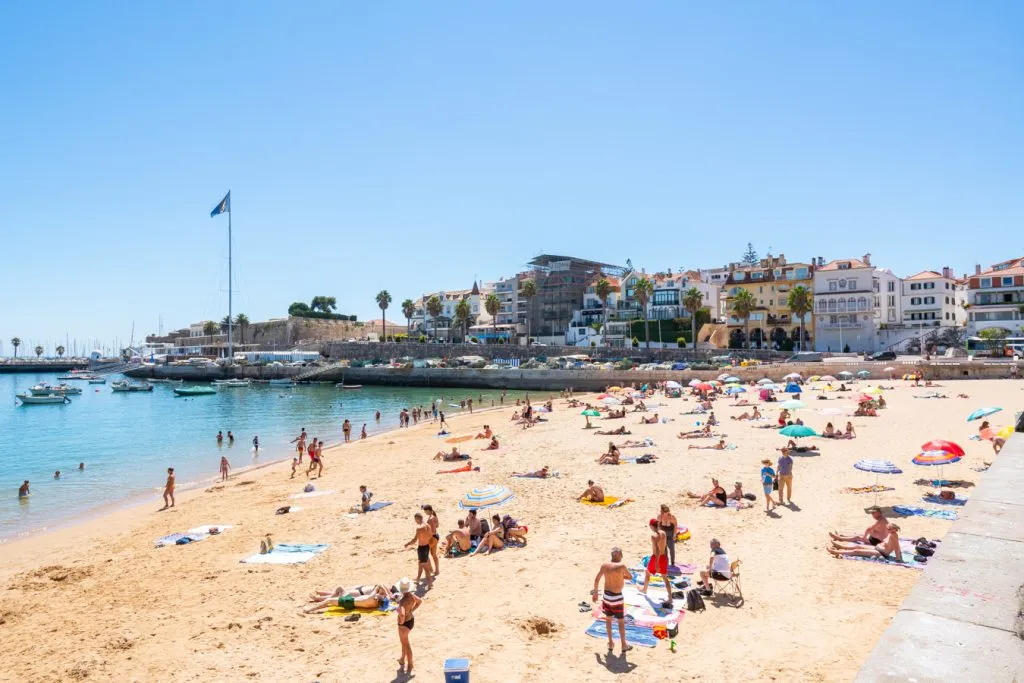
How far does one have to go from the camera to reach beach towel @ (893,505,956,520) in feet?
43.4

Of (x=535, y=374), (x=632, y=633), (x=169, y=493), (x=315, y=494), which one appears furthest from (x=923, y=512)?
(x=535, y=374)

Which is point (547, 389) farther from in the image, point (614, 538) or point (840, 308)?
point (614, 538)

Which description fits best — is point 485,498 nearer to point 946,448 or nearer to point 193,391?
point 946,448

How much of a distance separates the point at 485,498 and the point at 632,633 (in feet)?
24.5

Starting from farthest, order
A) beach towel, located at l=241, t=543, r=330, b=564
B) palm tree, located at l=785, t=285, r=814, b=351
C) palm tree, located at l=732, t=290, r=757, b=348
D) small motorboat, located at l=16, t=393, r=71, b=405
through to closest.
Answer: palm tree, located at l=732, t=290, r=757, b=348, palm tree, located at l=785, t=285, r=814, b=351, small motorboat, located at l=16, t=393, r=71, b=405, beach towel, located at l=241, t=543, r=330, b=564

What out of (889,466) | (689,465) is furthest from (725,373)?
(889,466)

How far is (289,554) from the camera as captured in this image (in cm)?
1393

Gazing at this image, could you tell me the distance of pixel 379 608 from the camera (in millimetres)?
10805

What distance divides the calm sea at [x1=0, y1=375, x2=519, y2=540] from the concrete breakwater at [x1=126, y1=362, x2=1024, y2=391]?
9.89 ft

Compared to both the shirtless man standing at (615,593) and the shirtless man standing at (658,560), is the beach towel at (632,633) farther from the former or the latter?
the shirtless man standing at (658,560)

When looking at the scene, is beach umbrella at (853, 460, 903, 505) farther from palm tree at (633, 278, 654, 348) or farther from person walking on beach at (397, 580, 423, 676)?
palm tree at (633, 278, 654, 348)

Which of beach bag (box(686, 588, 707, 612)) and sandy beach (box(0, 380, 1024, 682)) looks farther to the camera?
beach bag (box(686, 588, 707, 612))

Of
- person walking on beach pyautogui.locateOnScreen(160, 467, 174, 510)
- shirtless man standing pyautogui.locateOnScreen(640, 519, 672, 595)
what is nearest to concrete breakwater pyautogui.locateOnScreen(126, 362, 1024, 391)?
person walking on beach pyautogui.locateOnScreen(160, 467, 174, 510)

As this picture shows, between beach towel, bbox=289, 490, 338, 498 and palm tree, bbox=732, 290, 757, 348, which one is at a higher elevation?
palm tree, bbox=732, 290, 757, 348
